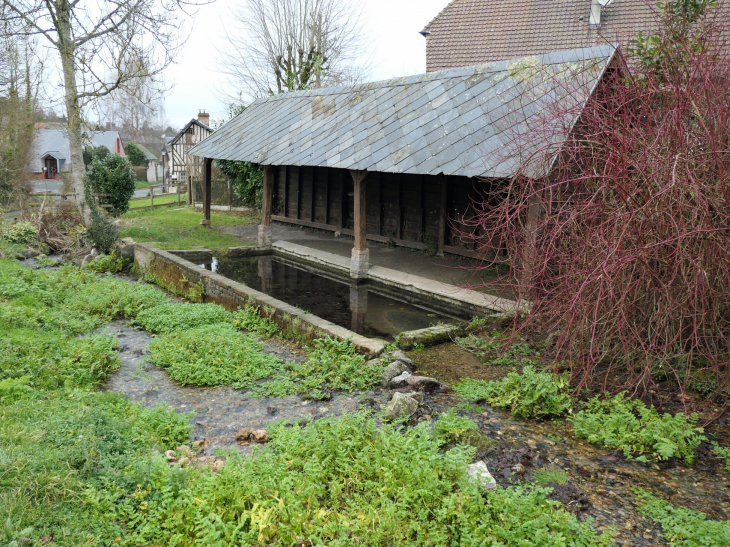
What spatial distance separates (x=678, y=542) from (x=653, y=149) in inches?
114

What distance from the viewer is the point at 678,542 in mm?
3139

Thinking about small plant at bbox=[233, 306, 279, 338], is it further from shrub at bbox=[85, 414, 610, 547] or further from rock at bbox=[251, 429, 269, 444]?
shrub at bbox=[85, 414, 610, 547]

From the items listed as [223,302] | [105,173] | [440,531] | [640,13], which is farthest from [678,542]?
[640,13]

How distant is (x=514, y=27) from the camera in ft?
65.3

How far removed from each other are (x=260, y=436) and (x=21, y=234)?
41.4 feet

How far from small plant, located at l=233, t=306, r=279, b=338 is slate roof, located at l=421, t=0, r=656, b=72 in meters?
14.9

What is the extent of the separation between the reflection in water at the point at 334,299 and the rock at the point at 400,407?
2.88 metres

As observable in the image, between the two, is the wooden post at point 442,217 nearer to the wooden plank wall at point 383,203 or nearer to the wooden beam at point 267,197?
the wooden plank wall at point 383,203

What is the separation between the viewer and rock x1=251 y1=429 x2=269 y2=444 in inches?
180

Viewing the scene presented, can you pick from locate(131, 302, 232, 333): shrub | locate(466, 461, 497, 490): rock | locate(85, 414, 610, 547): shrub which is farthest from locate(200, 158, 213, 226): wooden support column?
locate(466, 461, 497, 490): rock

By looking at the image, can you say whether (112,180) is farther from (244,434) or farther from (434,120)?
(244,434)

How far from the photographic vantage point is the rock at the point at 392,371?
5727 mm

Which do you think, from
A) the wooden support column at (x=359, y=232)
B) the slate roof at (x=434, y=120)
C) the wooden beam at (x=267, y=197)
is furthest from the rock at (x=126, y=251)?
the wooden support column at (x=359, y=232)

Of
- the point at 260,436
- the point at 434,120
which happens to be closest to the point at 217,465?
the point at 260,436
